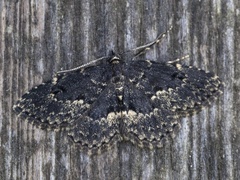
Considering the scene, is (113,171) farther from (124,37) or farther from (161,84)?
(124,37)

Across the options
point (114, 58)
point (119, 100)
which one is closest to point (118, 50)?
point (114, 58)

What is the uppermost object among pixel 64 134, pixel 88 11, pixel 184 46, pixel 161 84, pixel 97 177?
pixel 88 11

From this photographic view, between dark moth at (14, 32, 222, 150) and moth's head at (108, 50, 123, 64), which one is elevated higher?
moth's head at (108, 50, 123, 64)

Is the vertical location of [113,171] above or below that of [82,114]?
below

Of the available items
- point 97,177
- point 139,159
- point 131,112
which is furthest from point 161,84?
point 97,177

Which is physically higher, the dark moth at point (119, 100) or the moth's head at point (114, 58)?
the moth's head at point (114, 58)

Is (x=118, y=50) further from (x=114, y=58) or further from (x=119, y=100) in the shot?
(x=119, y=100)

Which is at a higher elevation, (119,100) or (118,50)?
(118,50)

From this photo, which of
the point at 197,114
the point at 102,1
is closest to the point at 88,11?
the point at 102,1
